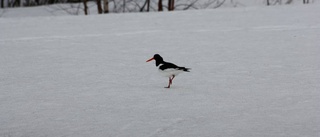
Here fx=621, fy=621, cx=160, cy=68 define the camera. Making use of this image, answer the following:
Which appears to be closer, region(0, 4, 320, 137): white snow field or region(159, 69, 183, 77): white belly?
region(0, 4, 320, 137): white snow field

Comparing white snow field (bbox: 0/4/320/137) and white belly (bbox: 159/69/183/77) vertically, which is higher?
white belly (bbox: 159/69/183/77)

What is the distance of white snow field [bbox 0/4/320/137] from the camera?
755 cm

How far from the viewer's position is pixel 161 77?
37.3ft

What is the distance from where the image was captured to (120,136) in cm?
701

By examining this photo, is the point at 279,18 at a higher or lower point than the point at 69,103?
lower

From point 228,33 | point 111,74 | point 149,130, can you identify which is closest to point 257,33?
point 228,33

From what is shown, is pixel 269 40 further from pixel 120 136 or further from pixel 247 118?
pixel 120 136

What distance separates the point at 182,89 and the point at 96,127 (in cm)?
277

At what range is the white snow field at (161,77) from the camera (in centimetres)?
755

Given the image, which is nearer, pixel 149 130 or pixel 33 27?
pixel 149 130

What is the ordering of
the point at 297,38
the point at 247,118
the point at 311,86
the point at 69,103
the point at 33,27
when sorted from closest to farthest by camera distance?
1. the point at 247,118
2. the point at 69,103
3. the point at 311,86
4. the point at 297,38
5. the point at 33,27

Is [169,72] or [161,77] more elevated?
[169,72]

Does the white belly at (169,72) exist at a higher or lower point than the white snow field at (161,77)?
higher

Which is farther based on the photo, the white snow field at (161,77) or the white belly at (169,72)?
the white belly at (169,72)
